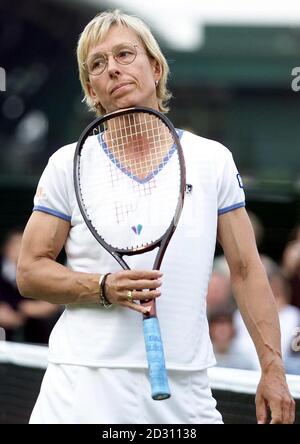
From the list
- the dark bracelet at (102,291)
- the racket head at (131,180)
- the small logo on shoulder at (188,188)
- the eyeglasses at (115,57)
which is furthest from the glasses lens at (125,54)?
the dark bracelet at (102,291)

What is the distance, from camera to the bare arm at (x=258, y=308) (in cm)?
374

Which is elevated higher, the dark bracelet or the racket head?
the racket head

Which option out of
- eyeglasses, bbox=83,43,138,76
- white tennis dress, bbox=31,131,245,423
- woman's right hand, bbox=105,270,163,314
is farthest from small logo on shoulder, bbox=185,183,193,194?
eyeglasses, bbox=83,43,138,76

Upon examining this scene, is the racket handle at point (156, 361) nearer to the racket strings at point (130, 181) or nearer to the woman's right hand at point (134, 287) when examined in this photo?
the woman's right hand at point (134, 287)

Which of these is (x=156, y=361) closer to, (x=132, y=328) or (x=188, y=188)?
(x=132, y=328)

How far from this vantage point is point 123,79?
151 inches

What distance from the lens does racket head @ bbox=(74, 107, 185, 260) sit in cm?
373

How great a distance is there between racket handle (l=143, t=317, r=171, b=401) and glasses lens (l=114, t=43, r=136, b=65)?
2.50ft

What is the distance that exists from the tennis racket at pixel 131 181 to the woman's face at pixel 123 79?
0.05 m

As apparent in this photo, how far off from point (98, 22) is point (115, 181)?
0.46 meters

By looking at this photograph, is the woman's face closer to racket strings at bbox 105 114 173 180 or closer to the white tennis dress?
racket strings at bbox 105 114 173 180

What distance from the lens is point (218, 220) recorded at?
3861mm

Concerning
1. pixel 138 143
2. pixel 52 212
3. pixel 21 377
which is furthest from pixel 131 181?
pixel 21 377

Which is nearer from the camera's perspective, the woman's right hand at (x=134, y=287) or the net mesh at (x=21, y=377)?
the woman's right hand at (x=134, y=287)
